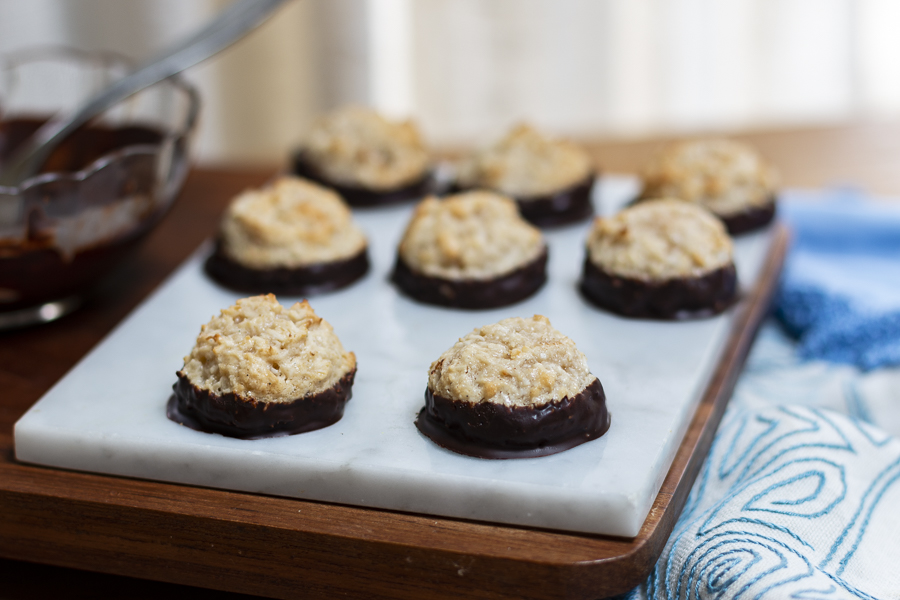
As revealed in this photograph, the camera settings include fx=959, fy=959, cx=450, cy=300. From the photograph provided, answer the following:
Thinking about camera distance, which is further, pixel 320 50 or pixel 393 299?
pixel 320 50

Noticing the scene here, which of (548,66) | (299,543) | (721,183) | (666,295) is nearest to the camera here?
(299,543)

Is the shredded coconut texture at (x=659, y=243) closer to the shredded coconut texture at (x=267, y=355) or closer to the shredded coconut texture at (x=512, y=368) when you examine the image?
the shredded coconut texture at (x=512, y=368)

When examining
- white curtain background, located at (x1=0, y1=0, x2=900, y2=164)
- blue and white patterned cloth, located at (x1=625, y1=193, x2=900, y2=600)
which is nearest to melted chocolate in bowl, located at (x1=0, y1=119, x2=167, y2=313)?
blue and white patterned cloth, located at (x1=625, y1=193, x2=900, y2=600)

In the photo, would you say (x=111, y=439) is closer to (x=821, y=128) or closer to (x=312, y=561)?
(x=312, y=561)

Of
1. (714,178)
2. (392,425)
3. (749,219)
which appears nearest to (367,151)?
(714,178)

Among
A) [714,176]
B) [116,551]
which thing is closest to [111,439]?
[116,551]

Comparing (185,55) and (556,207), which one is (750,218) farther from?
(185,55)
